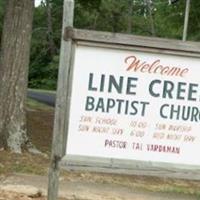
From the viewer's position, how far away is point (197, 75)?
5.81 m

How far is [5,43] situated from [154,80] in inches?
220

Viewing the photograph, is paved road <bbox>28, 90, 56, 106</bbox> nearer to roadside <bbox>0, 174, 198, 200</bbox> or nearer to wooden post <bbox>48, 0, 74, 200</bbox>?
roadside <bbox>0, 174, 198, 200</bbox>

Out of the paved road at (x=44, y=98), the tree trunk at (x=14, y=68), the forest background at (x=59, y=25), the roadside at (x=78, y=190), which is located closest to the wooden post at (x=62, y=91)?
the roadside at (x=78, y=190)

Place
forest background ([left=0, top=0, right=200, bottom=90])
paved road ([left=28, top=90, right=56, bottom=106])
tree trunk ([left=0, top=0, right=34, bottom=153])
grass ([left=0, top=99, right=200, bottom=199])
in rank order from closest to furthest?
grass ([left=0, top=99, right=200, bottom=199])
tree trunk ([left=0, top=0, right=34, bottom=153])
paved road ([left=28, top=90, right=56, bottom=106])
forest background ([left=0, top=0, right=200, bottom=90])

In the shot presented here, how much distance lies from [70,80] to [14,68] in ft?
17.7

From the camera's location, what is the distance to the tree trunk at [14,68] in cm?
1077

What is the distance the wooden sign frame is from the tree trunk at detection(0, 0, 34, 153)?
5.35 metres

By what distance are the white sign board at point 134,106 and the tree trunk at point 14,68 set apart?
5.37 meters

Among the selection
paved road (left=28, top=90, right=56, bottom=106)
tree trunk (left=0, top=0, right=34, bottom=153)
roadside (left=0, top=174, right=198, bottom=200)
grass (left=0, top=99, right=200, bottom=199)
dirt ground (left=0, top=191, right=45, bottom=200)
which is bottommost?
paved road (left=28, top=90, right=56, bottom=106)

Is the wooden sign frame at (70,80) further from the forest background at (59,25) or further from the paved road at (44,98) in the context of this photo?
the forest background at (59,25)

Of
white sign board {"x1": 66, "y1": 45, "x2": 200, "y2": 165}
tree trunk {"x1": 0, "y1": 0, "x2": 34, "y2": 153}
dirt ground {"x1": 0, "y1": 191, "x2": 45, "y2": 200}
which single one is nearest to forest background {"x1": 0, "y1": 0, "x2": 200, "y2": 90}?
tree trunk {"x1": 0, "y1": 0, "x2": 34, "y2": 153}

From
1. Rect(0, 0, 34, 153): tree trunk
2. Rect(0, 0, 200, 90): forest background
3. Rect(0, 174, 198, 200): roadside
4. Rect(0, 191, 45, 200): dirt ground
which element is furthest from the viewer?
Rect(0, 0, 200, 90): forest background

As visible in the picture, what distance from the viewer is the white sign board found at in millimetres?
5594

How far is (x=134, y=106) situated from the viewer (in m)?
5.70
